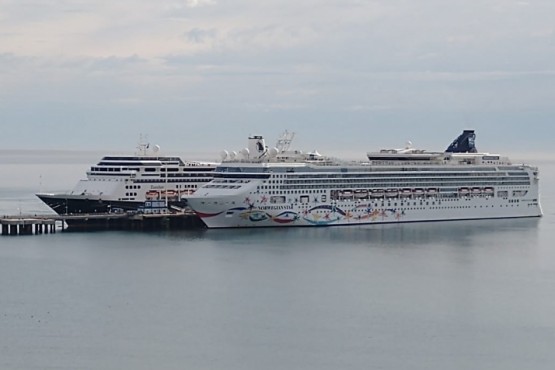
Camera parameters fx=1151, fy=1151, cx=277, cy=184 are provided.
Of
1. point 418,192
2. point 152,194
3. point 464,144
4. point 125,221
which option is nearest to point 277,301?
point 125,221

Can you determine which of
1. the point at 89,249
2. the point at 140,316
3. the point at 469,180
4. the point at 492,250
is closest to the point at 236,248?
the point at 89,249

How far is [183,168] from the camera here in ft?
199

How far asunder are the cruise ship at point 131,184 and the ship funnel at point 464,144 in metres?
13.9

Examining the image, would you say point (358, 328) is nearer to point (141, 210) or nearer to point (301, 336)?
point (301, 336)

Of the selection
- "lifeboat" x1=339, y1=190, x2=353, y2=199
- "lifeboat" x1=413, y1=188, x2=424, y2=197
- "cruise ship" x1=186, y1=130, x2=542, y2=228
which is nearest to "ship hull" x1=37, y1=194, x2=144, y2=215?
"cruise ship" x1=186, y1=130, x2=542, y2=228

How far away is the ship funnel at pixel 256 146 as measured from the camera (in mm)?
56219

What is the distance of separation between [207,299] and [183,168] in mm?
26478

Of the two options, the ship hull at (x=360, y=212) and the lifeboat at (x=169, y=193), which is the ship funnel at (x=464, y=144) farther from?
the lifeboat at (x=169, y=193)

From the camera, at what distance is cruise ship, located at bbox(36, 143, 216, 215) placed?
2295 inches

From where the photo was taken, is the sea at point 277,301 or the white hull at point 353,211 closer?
the sea at point 277,301

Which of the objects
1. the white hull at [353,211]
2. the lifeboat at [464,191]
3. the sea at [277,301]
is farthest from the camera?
the lifeboat at [464,191]

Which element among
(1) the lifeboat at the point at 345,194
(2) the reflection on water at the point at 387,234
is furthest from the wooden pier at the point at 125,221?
(1) the lifeboat at the point at 345,194

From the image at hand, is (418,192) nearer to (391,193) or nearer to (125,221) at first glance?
(391,193)

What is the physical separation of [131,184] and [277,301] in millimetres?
25733
